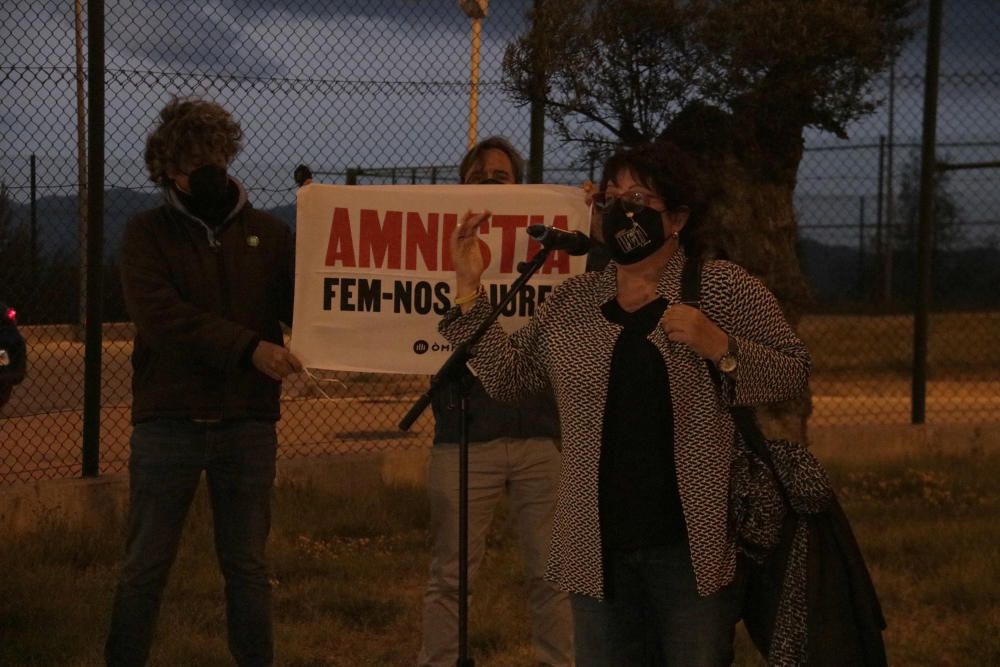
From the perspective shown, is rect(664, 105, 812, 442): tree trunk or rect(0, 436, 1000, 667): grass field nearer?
rect(0, 436, 1000, 667): grass field

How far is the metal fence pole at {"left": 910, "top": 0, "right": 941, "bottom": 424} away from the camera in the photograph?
30.7 ft

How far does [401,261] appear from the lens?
5164 mm

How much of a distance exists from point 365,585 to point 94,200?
2292mm

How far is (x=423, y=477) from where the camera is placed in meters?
8.20

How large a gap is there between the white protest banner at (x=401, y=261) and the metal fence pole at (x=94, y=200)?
2.31 m

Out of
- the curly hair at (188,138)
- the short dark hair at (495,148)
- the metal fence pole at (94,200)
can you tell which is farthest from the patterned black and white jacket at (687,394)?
the metal fence pole at (94,200)

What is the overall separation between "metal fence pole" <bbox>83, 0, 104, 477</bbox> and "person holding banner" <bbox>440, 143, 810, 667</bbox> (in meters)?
4.14

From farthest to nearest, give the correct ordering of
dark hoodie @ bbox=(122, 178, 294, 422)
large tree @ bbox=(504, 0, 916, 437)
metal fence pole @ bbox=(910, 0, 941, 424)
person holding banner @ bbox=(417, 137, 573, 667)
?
metal fence pole @ bbox=(910, 0, 941, 424) < large tree @ bbox=(504, 0, 916, 437) < person holding banner @ bbox=(417, 137, 573, 667) < dark hoodie @ bbox=(122, 178, 294, 422)

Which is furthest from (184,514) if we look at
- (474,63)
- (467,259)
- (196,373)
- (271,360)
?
(474,63)

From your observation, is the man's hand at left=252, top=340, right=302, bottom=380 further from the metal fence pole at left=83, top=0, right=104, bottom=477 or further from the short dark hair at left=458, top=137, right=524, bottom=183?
the metal fence pole at left=83, top=0, right=104, bottom=477

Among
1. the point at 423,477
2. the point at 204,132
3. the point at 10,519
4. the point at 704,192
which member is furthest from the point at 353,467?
the point at 704,192

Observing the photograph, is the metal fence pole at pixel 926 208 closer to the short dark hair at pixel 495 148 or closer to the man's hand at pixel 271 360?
the short dark hair at pixel 495 148

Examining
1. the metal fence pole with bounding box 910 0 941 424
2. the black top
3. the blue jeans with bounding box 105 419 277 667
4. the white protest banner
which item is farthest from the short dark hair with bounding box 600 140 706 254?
the metal fence pole with bounding box 910 0 941 424

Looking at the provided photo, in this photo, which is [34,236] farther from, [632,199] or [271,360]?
[632,199]
